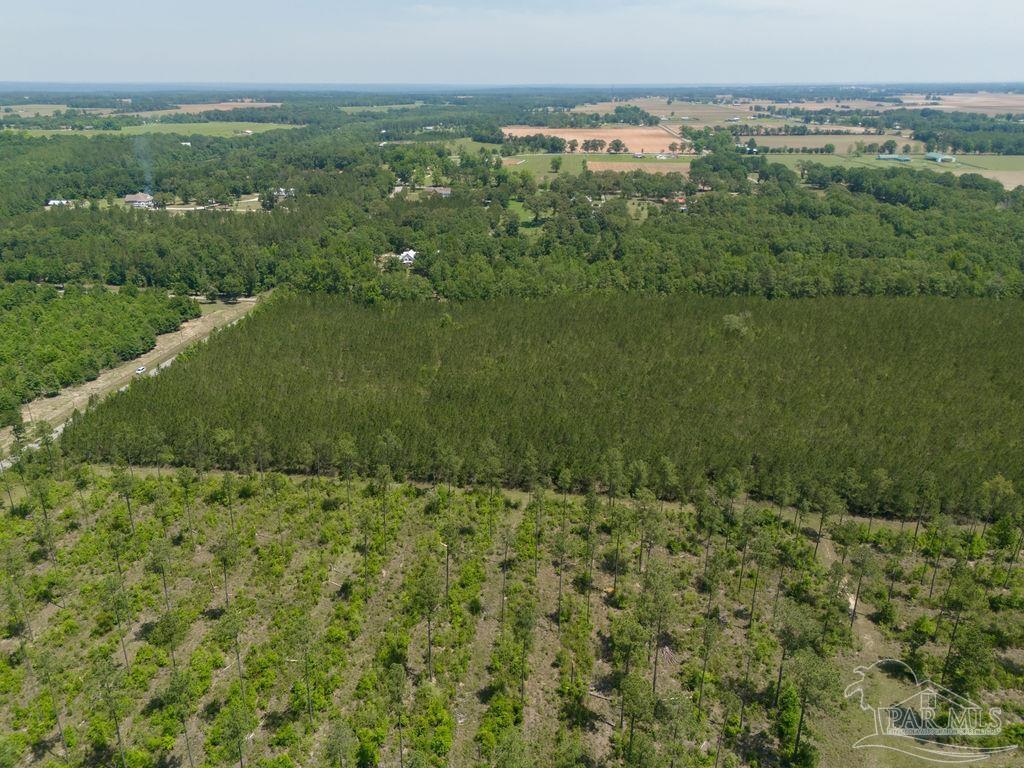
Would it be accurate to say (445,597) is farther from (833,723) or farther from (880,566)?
(880,566)

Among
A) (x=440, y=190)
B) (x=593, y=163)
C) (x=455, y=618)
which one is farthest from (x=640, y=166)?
(x=455, y=618)

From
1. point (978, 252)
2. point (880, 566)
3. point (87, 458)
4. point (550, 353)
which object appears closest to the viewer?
point (880, 566)

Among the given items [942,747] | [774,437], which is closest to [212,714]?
[942,747]

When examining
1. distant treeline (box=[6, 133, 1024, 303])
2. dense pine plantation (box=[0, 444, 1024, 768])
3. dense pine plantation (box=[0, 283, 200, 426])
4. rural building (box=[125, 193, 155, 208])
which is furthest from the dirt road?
rural building (box=[125, 193, 155, 208])

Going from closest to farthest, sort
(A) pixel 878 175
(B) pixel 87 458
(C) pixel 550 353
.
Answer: (B) pixel 87 458, (C) pixel 550 353, (A) pixel 878 175

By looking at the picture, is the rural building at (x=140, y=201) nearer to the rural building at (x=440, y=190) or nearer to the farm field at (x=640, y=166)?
the rural building at (x=440, y=190)

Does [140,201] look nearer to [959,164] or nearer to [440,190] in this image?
[440,190]
